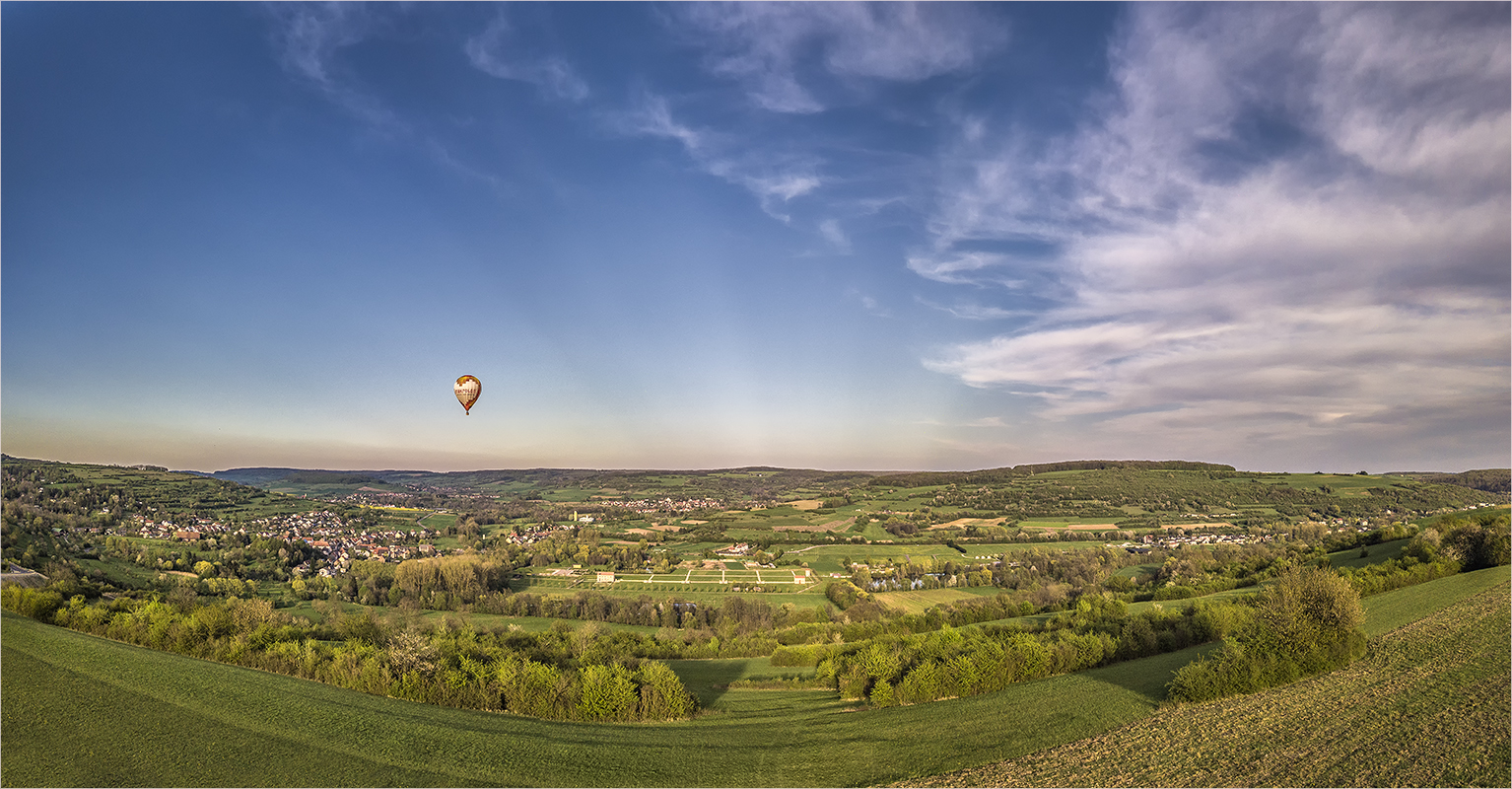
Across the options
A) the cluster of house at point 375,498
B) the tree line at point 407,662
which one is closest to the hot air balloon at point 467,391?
the tree line at point 407,662

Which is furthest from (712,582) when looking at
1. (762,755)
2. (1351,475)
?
(1351,475)

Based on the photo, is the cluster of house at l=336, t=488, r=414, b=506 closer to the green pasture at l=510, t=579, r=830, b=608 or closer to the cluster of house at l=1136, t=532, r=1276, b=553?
the green pasture at l=510, t=579, r=830, b=608

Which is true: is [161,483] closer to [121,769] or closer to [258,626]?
[258,626]

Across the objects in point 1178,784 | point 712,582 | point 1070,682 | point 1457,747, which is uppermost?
point 1457,747

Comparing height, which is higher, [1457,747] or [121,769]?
[1457,747]

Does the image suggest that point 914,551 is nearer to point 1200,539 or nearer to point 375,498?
point 1200,539

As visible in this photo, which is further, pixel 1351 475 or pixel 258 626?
pixel 1351 475
